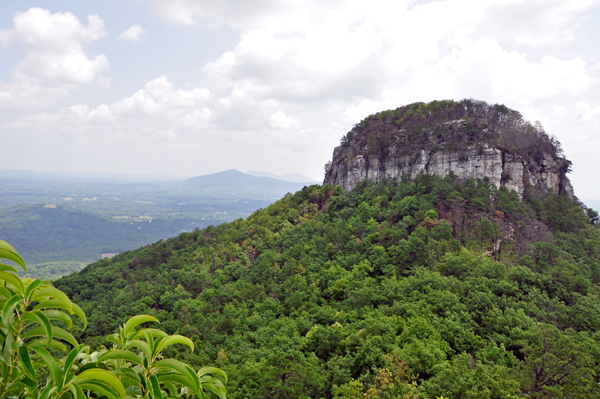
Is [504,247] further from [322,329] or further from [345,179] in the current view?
[345,179]

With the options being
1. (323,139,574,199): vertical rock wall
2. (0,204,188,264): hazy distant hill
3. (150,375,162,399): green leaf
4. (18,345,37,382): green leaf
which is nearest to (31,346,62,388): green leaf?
(18,345,37,382): green leaf

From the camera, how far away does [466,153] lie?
133ft

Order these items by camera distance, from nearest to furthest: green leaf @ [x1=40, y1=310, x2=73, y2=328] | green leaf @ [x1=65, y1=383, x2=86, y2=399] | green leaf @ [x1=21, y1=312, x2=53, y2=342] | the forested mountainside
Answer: green leaf @ [x1=65, y1=383, x2=86, y2=399] < green leaf @ [x1=21, y1=312, x2=53, y2=342] < green leaf @ [x1=40, y1=310, x2=73, y2=328] < the forested mountainside

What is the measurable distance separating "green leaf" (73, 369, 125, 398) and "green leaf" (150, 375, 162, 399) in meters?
0.20

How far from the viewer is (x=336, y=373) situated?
534 inches

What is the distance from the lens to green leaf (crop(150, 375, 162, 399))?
2053 mm

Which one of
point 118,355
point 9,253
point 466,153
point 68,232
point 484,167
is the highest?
point 466,153

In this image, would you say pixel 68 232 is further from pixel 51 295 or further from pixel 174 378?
pixel 174 378

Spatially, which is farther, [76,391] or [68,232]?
Answer: [68,232]

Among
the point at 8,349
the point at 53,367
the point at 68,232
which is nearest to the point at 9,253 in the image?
the point at 8,349

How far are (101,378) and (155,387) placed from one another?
366 millimetres

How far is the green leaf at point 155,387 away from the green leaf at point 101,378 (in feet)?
0.66

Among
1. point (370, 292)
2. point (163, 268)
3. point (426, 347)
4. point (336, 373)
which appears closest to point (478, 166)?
point (370, 292)

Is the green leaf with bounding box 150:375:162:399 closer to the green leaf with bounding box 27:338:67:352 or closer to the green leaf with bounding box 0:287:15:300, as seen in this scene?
the green leaf with bounding box 27:338:67:352
